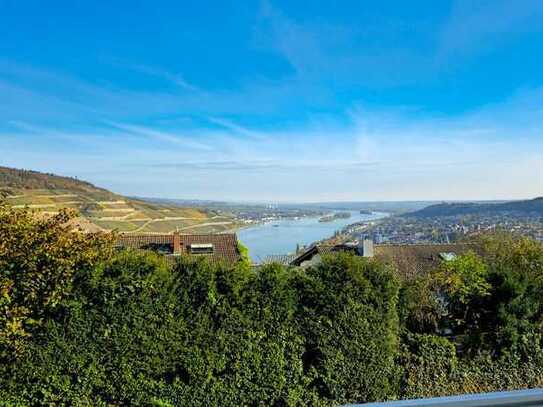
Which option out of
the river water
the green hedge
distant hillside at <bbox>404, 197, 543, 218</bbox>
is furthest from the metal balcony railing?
distant hillside at <bbox>404, 197, 543, 218</bbox>

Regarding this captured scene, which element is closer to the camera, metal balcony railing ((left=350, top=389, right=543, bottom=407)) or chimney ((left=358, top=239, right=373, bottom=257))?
metal balcony railing ((left=350, top=389, right=543, bottom=407))

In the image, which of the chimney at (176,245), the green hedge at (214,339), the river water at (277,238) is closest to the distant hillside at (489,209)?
the river water at (277,238)

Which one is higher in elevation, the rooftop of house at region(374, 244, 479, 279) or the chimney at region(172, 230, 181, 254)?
the chimney at region(172, 230, 181, 254)

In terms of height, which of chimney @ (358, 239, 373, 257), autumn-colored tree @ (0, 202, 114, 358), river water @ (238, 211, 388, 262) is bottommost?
river water @ (238, 211, 388, 262)

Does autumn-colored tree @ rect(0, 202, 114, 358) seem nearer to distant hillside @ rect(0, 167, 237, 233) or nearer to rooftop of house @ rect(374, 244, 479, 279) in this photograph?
rooftop of house @ rect(374, 244, 479, 279)

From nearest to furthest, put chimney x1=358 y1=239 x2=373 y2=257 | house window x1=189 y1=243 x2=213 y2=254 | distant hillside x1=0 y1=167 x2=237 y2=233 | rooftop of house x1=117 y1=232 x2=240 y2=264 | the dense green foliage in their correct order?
1. the dense green foliage
2. chimney x1=358 y1=239 x2=373 y2=257
3. rooftop of house x1=117 y1=232 x2=240 y2=264
4. house window x1=189 y1=243 x2=213 y2=254
5. distant hillside x1=0 y1=167 x2=237 y2=233

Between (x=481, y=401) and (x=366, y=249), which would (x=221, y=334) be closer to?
(x=481, y=401)

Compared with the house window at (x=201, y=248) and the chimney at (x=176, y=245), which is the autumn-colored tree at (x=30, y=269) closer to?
the chimney at (x=176, y=245)

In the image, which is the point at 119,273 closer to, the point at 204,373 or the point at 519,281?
the point at 204,373
